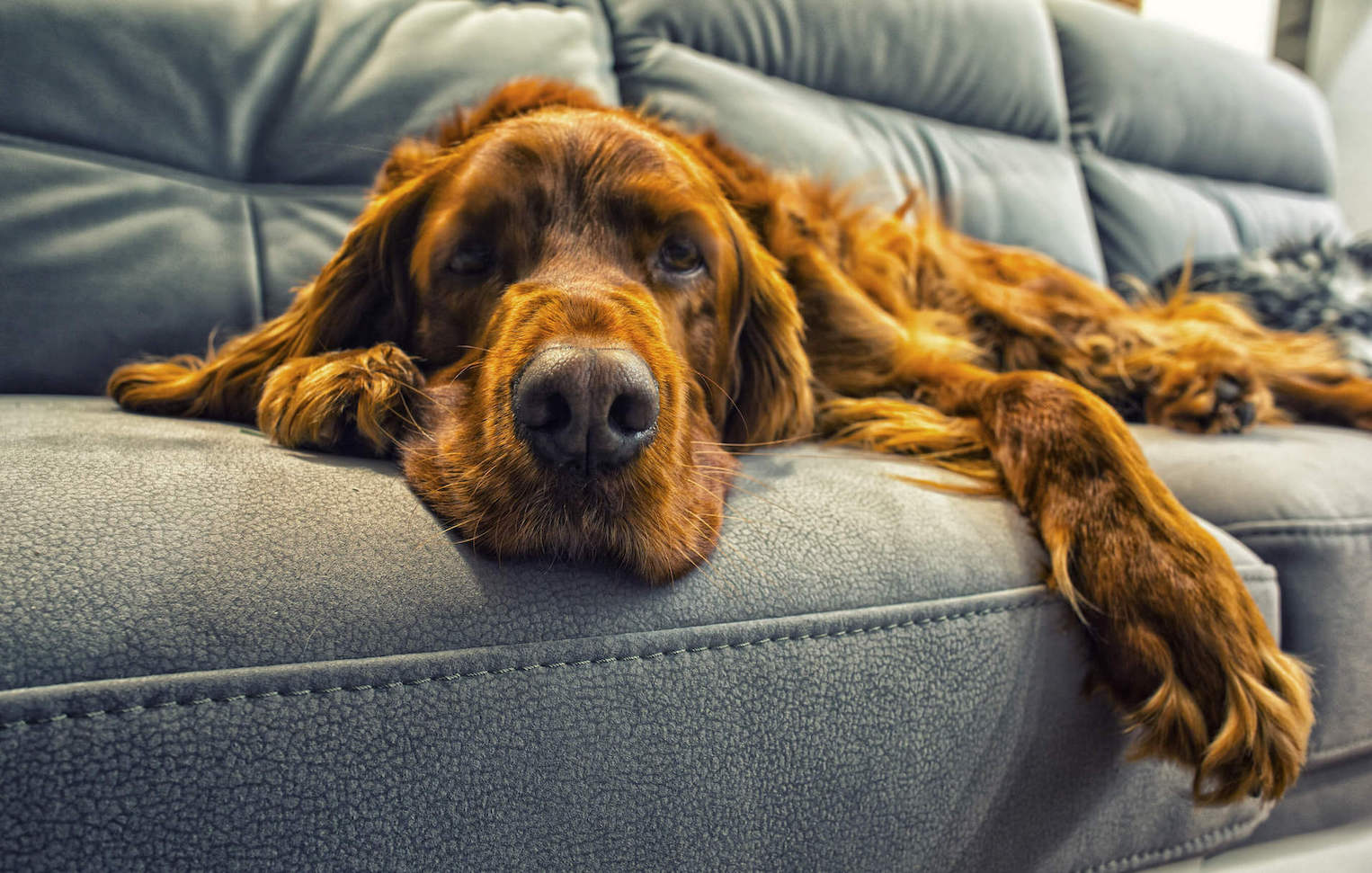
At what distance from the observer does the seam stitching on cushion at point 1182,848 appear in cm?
95

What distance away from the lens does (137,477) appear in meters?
0.70

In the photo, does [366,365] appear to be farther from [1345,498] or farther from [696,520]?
[1345,498]

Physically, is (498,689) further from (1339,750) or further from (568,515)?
(1339,750)

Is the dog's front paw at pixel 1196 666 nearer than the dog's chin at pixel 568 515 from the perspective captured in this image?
No

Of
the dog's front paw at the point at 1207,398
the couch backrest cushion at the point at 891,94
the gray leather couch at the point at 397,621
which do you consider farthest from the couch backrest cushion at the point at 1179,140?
the gray leather couch at the point at 397,621

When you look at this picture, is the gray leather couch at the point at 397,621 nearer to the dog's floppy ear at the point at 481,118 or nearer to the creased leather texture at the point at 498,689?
the creased leather texture at the point at 498,689

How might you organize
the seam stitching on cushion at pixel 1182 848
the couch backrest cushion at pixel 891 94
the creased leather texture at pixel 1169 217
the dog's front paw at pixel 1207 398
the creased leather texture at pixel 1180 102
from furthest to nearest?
the creased leather texture at pixel 1180 102
the creased leather texture at pixel 1169 217
the couch backrest cushion at pixel 891 94
the dog's front paw at pixel 1207 398
the seam stitching on cushion at pixel 1182 848

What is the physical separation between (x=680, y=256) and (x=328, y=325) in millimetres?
527

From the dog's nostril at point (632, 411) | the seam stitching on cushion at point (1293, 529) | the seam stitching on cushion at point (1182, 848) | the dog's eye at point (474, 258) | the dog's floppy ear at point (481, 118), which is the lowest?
the seam stitching on cushion at point (1182, 848)

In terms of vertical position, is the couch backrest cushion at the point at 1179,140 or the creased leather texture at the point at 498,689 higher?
the creased leather texture at the point at 498,689

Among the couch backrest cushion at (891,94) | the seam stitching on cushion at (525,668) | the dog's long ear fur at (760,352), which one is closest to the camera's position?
the seam stitching on cushion at (525,668)

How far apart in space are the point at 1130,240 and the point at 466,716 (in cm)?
323

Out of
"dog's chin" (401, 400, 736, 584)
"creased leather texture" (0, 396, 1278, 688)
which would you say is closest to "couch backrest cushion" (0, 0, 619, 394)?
"creased leather texture" (0, 396, 1278, 688)

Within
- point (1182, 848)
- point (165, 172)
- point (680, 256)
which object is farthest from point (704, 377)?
point (165, 172)
